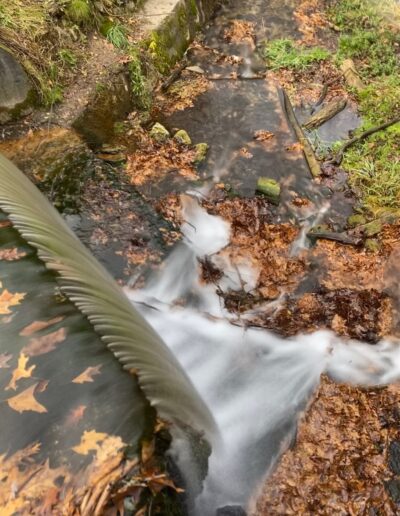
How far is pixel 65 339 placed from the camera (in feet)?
8.79

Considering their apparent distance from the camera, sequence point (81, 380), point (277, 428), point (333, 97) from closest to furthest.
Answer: point (81, 380), point (277, 428), point (333, 97)

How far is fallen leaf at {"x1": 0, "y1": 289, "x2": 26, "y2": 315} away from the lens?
9.43ft

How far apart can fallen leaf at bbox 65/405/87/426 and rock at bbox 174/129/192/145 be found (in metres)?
5.40

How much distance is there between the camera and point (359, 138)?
7336 millimetres

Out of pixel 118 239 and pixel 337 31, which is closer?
pixel 118 239

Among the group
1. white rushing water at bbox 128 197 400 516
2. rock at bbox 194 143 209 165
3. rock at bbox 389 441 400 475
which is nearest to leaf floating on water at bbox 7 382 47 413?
white rushing water at bbox 128 197 400 516

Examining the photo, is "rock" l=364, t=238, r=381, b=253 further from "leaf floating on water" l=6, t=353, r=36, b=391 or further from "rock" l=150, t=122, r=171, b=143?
"leaf floating on water" l=6, t=353, r=36, b=391

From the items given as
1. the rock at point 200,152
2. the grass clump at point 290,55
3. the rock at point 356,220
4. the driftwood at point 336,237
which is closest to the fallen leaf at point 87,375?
the driftwood at point 336,237

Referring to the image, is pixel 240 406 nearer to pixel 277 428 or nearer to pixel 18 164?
pixel 277 428

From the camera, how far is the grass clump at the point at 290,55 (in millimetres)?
8961

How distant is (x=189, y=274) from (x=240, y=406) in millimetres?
1806

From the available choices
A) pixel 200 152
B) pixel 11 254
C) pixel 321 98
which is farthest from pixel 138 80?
pixel 11 254

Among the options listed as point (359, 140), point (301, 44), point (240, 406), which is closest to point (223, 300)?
point (240, 406)

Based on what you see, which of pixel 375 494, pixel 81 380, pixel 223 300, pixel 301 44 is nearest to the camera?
pixel 81 380
